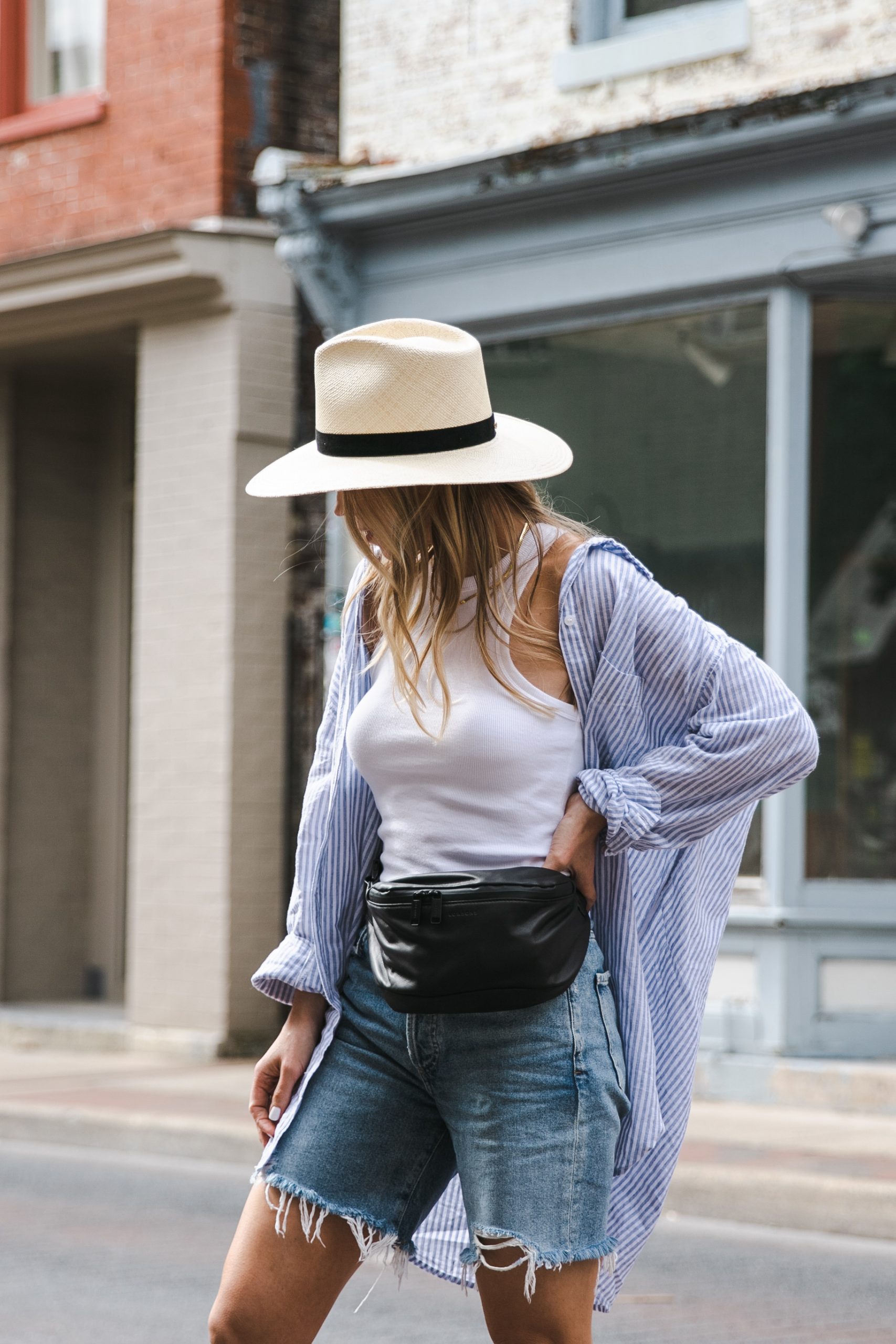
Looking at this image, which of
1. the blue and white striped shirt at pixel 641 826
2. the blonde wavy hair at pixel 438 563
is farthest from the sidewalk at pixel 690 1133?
the blonde wavy hair at pixel 438 563

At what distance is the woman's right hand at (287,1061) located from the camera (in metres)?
2.81

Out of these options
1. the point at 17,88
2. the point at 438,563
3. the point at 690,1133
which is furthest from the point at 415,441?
the point at 17,88

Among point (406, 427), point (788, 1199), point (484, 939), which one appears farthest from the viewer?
point (788, 1199)

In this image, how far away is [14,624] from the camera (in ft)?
41.4

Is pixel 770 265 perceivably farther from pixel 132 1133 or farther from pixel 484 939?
pixel 484 939

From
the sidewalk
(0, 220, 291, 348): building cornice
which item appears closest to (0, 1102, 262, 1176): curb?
the sidewalk

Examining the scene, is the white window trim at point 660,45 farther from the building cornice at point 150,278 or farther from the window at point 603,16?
the building cornice at point 150,278

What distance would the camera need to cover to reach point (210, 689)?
35.1 feet

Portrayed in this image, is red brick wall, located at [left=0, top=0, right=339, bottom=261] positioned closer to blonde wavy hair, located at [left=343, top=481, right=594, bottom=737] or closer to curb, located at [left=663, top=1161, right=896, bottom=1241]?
curb, located at [left=663, top=1161, right=896, bottom=1241]

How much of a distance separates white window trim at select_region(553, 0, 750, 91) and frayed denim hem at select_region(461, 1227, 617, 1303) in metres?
7.38

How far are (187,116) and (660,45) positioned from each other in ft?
9.75

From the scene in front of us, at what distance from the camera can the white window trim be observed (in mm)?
8992

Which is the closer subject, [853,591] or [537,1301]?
[537,1301]

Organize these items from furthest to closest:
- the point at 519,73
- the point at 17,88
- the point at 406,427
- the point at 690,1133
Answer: the point at 17,88
the point at 519,73
the point at 690,1133
the point at 406,427
